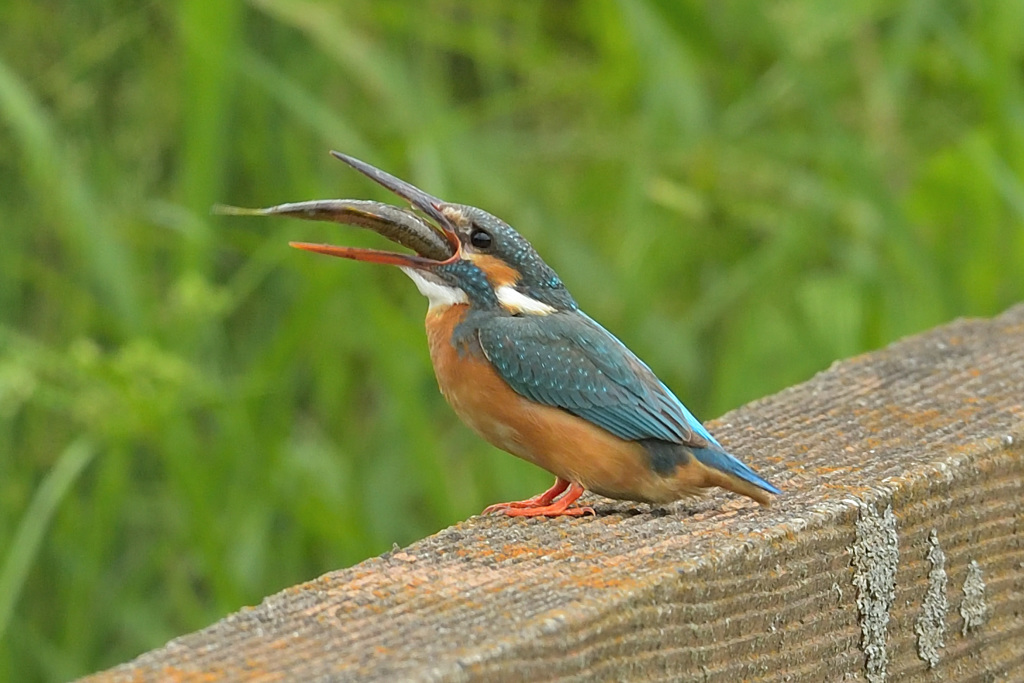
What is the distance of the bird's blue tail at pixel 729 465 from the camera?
79.3 inches

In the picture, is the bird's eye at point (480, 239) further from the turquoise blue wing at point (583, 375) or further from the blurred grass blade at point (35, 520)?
the blurred grass blade at point (35, 520)

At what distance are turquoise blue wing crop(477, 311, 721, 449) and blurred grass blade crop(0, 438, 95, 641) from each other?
1.33 metres

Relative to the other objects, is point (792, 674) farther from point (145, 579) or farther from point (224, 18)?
point (145, 579)

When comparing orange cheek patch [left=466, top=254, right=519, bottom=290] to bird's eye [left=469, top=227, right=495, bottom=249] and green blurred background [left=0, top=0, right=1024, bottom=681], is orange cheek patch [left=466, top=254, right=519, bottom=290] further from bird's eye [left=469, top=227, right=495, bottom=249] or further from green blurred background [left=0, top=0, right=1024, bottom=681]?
green blurred background [left=0, top=0, right=1024, bottom=681]

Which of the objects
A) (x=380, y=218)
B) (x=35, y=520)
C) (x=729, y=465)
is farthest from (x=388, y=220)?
(x=35, y=520)

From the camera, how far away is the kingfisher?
2.25 meters

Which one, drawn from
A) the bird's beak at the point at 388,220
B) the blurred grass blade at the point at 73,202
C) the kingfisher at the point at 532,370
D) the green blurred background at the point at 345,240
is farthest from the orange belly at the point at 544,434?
the blurred grass blade at the point at 73,202

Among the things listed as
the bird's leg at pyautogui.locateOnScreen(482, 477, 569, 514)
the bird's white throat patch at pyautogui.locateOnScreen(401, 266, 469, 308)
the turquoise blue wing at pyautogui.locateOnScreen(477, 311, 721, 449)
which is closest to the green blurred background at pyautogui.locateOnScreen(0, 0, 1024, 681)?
the bird's white throat patch at pyautogui.locateOnScreen(401, 266, 469, 308)

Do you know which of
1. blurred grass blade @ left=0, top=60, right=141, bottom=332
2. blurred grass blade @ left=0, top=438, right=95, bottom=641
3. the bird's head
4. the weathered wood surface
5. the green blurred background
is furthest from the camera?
the green blurred background

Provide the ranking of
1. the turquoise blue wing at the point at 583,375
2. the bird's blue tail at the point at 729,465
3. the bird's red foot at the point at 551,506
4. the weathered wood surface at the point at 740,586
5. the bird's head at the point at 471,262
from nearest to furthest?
the weathered wood surface at the point at 740,586, the bird's blue tail at the point at 729,465, the bird's red foot at the point at 551,506, the turquoise blue wing at the point at 583,375, the bird's head at the point at 471,262

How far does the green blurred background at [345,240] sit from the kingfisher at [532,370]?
101cm

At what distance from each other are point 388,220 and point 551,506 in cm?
50

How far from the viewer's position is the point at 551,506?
2.20 metres

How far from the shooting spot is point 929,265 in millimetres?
3785
